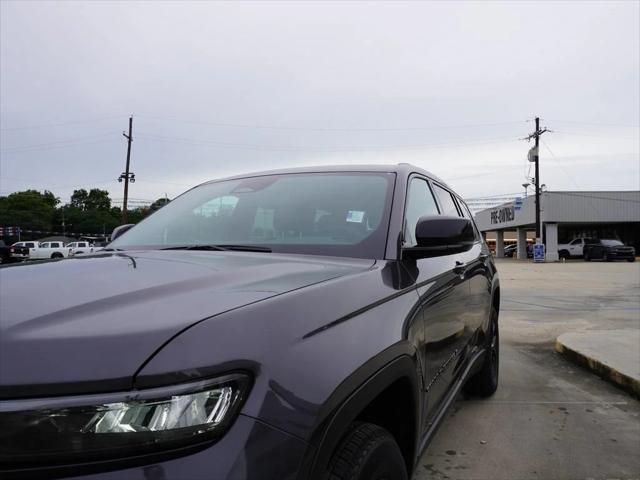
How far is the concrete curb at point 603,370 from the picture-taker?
179 inches

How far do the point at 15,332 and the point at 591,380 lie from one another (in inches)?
210

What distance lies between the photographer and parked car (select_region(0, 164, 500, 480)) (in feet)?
3.41

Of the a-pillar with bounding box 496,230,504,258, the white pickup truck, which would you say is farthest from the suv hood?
the a-pillar with bounding box 496,230,504,258

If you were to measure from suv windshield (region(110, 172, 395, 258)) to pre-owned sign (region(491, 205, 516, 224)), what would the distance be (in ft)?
144

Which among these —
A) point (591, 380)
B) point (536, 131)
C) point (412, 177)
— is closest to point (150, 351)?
point (412, 177)

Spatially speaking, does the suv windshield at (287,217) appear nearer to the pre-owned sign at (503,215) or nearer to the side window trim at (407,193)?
the side window trim at (407,193)

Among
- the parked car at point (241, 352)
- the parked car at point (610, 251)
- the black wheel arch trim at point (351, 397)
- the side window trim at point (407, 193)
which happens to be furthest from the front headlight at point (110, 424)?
the parked car at point (610, 251)

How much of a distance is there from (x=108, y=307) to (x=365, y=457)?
32.2 inches

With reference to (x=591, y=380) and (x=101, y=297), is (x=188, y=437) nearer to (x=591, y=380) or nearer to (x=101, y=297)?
(x=101, y=297)

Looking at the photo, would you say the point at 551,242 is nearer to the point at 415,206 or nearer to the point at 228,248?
the point at 415,206

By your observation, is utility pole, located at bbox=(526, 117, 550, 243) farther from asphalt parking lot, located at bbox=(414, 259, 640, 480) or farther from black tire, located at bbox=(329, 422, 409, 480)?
black tire, located at bbox=(329, 422, 409, 480)

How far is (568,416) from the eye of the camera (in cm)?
407

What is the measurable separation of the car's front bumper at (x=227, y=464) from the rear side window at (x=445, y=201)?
2.56m

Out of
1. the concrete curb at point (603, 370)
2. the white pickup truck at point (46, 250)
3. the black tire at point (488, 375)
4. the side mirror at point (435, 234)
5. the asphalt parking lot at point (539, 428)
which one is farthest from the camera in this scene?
the white pickup truck at point (46, 250)
